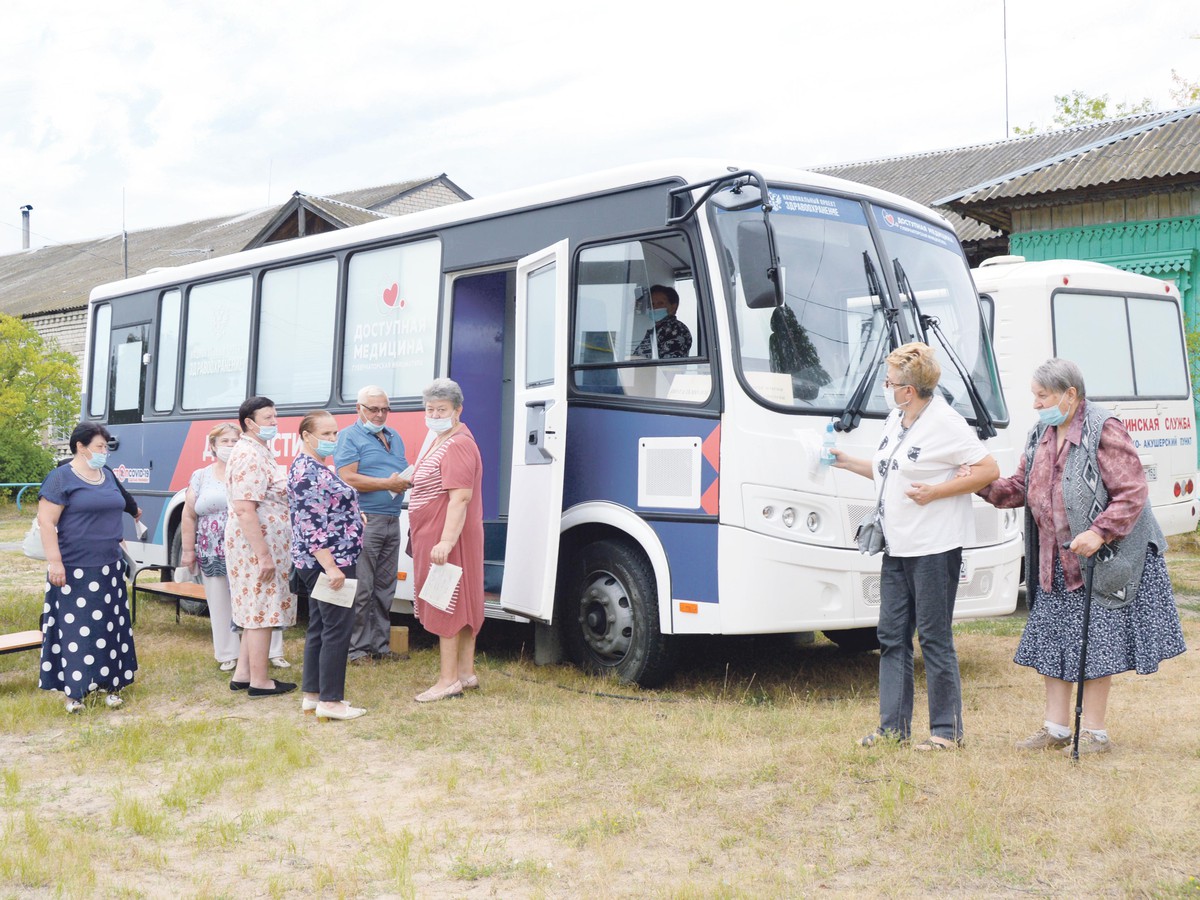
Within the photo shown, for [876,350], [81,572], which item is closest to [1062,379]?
[876,350]

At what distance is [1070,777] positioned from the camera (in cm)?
497

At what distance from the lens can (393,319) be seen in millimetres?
8859

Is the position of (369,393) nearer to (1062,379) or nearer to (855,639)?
(855,639)

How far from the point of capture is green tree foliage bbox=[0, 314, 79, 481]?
88.9 ft

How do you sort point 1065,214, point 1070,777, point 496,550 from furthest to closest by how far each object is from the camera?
point 1065,214 → point 496,550 → point 1070,777

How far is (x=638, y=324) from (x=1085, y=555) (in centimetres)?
281

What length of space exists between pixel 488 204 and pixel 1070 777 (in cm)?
498

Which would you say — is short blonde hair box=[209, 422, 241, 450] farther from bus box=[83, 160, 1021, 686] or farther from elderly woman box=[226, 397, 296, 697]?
bus box=[83, 160, 1021, 686]

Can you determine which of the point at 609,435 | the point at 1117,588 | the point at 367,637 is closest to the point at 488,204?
the point at 609,435

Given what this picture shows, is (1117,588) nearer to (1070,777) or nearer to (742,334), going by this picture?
(1070,777)

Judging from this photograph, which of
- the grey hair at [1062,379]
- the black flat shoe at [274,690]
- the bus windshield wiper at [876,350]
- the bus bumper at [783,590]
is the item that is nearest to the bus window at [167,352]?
the black flat shoe at [274,690]

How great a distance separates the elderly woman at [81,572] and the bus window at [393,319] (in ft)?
6.96

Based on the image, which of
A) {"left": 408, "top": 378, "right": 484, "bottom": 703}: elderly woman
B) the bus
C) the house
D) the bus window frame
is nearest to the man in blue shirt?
the bus

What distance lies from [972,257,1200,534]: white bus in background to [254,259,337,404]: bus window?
217 inches
